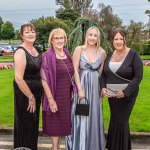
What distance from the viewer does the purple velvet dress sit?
207 inches

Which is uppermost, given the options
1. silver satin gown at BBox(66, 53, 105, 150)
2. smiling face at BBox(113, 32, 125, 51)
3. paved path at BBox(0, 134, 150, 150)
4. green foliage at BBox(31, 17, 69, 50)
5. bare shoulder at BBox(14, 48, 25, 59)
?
green foliage at BBox(31, 17, 69, 50)

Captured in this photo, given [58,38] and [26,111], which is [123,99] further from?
[26,111]

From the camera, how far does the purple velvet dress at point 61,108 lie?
525cm

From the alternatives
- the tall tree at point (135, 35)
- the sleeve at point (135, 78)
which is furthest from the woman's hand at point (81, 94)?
the tall tree at point (135, 35)

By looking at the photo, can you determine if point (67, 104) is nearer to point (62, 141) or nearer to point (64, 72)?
point (64, 72)

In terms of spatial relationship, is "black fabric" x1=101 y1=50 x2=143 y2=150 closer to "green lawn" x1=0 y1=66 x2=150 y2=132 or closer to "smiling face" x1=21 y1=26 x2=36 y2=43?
→ "smiling face" x1=21 y1=26 x2=36 y2=43

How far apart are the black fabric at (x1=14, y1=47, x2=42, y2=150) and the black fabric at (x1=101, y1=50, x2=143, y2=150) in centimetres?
95

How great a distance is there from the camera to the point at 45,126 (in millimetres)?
5488

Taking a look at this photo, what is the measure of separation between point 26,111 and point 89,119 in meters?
0.94

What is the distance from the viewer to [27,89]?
5.11m

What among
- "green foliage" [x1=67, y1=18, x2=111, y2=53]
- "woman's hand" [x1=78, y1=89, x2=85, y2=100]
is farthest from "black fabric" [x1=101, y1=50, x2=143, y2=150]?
"green foliage" [x1=67, y1=18, x2=111, y2=53]

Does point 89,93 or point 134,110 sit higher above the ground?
point 89,93

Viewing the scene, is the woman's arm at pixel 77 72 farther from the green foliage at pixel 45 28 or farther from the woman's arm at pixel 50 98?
the green foliage at pixel 45 28

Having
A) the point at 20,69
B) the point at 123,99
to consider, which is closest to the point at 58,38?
the point at 20,69
